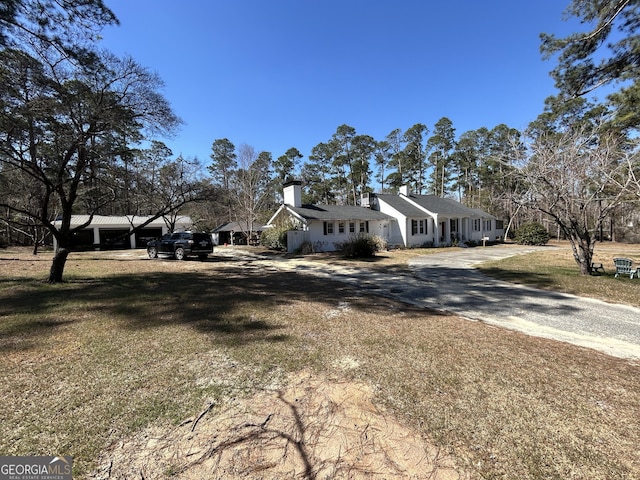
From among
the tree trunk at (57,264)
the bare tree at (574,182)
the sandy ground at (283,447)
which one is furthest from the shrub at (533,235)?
the tree trunk at (57,264)

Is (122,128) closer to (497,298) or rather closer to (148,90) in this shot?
(148,90)

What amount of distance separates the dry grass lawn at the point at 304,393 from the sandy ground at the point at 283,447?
A: 0.05 ft

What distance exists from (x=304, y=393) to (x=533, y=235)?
32280 millimetres

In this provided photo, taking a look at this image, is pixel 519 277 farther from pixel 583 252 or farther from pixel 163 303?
pixel 163 303

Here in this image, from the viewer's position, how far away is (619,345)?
4.82m

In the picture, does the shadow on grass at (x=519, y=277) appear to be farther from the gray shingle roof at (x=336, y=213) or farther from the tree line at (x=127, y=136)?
the gray shingle roof at (x=336, y=213)

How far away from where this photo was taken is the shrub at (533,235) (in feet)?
90.3

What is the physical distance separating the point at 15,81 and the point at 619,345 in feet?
44.2

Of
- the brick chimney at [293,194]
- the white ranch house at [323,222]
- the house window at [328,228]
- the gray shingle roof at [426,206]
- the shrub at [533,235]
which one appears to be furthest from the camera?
the shrub at [533,235]

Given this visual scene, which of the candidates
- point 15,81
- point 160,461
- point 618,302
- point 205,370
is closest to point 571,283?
point 618,302

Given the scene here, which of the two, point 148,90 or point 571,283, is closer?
point 148,90

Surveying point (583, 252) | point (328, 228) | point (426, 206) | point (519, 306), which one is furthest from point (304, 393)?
point (426, 206)

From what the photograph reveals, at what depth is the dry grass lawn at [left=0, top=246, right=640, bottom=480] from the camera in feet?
7.52

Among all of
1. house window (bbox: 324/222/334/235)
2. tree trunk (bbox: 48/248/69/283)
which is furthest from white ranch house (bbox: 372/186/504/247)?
tree trunk (bbox: 48/248/69/283)
